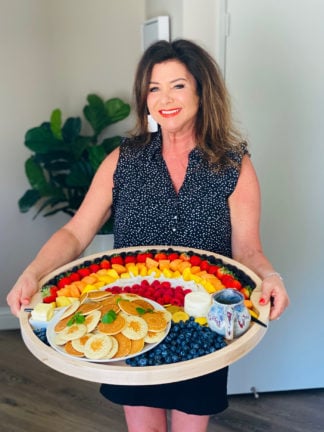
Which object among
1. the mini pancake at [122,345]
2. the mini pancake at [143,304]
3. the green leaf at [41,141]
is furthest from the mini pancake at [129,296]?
the green leaf at [41,141]

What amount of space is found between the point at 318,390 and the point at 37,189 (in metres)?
1.75

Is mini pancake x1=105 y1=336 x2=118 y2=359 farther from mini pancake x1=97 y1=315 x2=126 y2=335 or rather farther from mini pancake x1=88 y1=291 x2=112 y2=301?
mini pancake x1=88 y1=291 x2=112 y2=301

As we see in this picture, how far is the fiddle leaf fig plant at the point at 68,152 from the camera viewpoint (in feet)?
8.02

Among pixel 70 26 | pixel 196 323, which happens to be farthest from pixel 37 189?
pixel 196 323

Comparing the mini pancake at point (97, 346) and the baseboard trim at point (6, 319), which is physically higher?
the mini pancake at point (97, 346)

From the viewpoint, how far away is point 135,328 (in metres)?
1.00

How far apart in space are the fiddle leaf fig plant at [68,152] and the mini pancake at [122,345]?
1507 millimetres

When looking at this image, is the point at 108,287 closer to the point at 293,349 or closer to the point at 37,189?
the point at 293,349

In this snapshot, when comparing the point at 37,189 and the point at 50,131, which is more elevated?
the point at 50,131

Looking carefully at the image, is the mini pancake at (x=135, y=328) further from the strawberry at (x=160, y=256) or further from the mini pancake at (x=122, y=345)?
the strawberry at (x=160, y=256)

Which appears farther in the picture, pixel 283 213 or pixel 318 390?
pixel 318 390

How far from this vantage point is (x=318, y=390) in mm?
2246

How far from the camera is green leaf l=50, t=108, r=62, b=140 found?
246 cm

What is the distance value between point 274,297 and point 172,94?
2.07 feet
